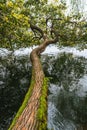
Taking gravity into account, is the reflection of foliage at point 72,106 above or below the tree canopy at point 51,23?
below

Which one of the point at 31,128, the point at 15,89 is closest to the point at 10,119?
the point at 31,128

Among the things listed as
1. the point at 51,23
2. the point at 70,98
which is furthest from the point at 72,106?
the point at 51,23

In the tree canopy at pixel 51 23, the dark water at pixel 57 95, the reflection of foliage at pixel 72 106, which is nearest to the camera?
the dark water at pixel 57 95

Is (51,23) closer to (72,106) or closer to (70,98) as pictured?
(70,98)

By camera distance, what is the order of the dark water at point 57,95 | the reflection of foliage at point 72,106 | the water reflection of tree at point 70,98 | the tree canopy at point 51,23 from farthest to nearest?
the tree canopy at point 51,23 → the water reflection of tree at point 70,98 → the reflection of foliage at point 72,106 → the dark water at point 57,95

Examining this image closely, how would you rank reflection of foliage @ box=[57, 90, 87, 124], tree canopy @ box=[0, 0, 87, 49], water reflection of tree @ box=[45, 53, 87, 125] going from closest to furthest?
reflection of foliage @ box=[57, 90, 87, 124]
water reflection of tree @ box=[45, 53, 87, 125]
tree canopy @ box=[0, 0, 87, 49]

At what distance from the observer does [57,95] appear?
11711mm

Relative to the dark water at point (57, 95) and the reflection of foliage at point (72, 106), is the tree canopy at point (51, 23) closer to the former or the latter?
the dark water at point (57, 95)

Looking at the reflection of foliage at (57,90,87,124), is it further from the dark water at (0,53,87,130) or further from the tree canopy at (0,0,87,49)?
the tree canopy at (0,0,87,49)

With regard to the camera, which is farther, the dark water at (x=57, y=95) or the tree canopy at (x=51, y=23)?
the tree canopy at (x=51, y=23)

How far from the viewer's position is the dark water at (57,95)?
28.8ft

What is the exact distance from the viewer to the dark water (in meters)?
8.77

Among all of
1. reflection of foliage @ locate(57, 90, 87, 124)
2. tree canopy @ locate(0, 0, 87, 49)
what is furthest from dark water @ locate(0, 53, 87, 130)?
tree canopy @ locate(0, 0, 87, 49)

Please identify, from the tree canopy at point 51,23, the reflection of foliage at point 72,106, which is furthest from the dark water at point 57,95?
the tree canopy at point 51,23
